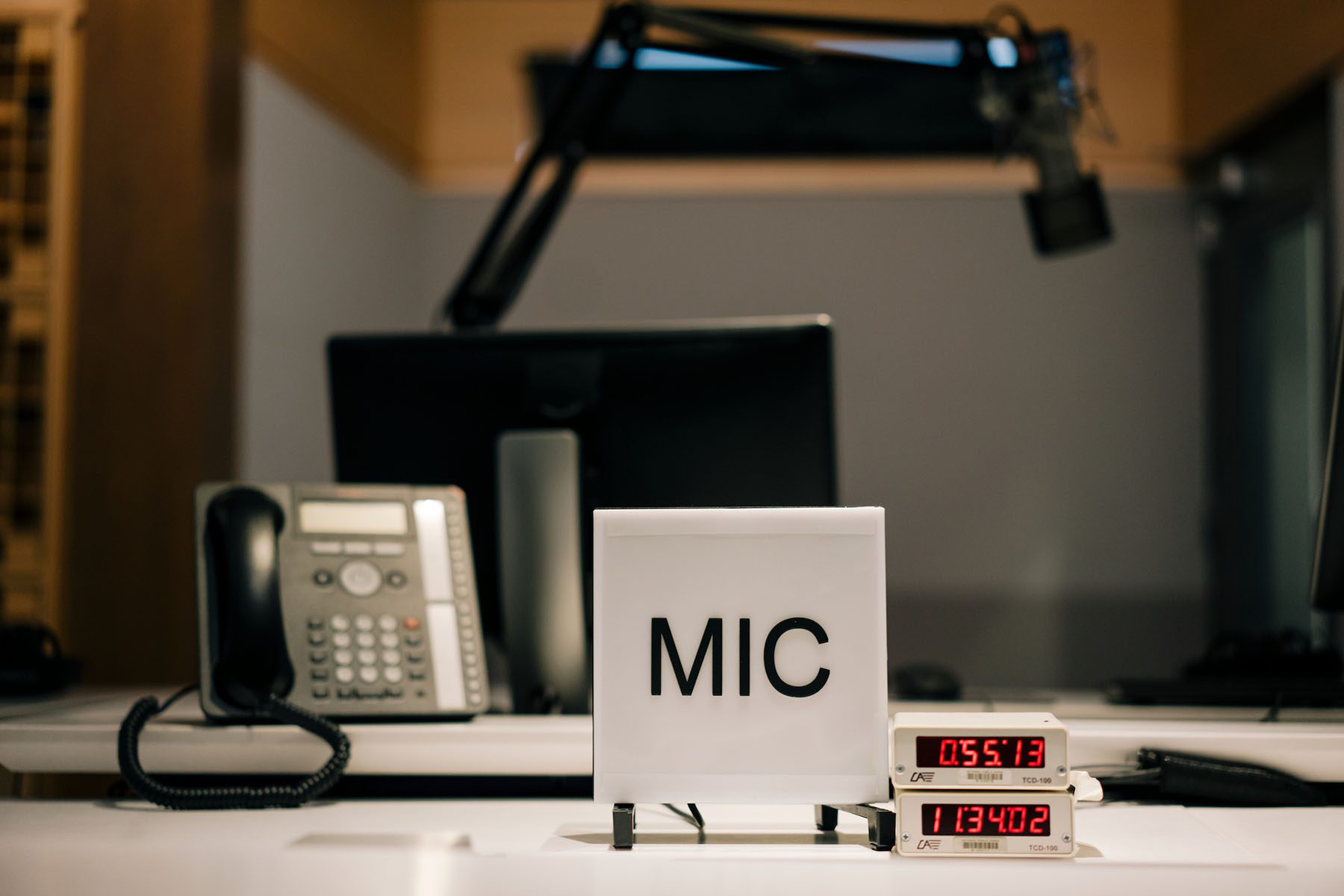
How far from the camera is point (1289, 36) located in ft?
9.67

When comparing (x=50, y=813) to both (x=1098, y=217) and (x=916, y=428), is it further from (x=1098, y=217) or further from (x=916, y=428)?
(x=916, y=428)

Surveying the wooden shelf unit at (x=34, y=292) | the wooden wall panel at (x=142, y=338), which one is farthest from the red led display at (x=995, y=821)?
the wooden shelf unit at (x=34, y=292)

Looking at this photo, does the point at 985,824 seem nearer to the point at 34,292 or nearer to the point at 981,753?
the point at 981,753

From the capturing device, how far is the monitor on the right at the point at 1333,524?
3.58 ft

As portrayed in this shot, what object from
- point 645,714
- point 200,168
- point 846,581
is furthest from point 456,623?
point 200,168

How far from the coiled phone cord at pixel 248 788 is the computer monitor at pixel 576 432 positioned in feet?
0.97

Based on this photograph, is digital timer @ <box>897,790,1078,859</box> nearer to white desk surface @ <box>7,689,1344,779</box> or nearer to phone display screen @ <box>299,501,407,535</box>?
white desk surface @ <box>7,689,1344,779</box>

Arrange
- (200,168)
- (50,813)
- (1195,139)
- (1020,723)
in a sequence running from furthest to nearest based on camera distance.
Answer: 1. (1195,139)
2. (200,168)
3. (50,813)
4. (1020,723)

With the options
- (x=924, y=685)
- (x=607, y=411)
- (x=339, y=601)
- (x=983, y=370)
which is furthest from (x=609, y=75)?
(x=983, y=370)

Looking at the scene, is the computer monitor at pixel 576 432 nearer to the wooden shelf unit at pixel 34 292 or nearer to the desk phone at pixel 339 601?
the desk phone at pixel 339 601

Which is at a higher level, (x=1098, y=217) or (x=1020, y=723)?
(x=1098, y=217)

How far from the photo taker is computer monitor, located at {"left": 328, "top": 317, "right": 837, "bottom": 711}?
1204 millimetres

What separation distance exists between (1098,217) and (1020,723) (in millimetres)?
1172

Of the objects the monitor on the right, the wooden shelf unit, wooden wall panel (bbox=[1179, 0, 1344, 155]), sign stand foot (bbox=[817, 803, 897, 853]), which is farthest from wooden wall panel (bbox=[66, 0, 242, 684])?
wooden wall panel (bbox=[1179, 0, 1344, 155])
